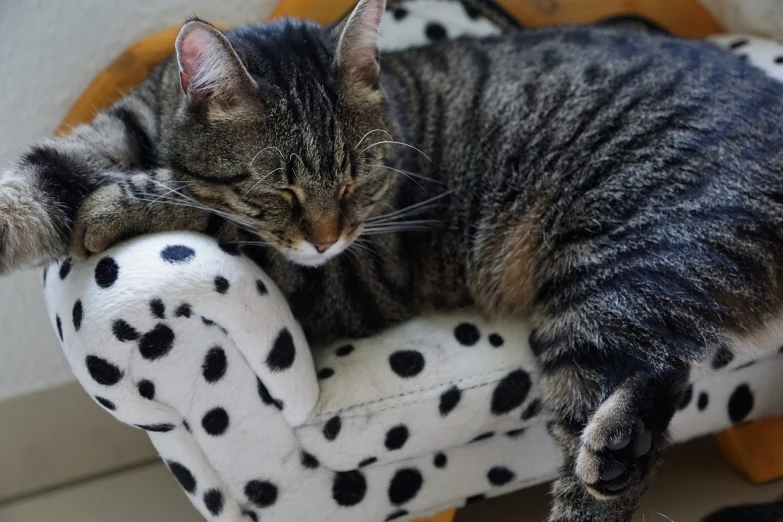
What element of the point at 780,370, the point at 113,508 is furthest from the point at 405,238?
the point at 113,508

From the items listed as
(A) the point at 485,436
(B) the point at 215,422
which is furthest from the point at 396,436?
(B) the point at 215,422

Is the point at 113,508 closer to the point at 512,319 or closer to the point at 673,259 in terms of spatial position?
the point at 512,319

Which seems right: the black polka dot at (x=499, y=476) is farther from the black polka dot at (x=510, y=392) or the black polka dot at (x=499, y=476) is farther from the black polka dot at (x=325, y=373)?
the black polka dot at (x=325, y=373)

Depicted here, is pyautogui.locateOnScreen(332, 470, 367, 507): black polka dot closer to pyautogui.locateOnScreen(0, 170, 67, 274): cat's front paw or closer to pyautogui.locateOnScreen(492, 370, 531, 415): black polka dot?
pyautogui.locateOnScreen(492, 370, 531, 415): black polka dot

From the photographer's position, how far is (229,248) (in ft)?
3.41

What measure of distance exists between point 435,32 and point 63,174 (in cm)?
92

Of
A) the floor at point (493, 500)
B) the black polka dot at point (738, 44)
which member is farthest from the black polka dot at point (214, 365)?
the black polka dot at point (738, 44)

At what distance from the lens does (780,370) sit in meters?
1.23

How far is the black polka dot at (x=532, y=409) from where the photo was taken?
1109mm

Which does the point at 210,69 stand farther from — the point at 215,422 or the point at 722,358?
the point at 722,358

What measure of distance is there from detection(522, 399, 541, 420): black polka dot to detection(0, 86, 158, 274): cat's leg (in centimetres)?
73

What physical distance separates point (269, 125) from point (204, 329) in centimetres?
32

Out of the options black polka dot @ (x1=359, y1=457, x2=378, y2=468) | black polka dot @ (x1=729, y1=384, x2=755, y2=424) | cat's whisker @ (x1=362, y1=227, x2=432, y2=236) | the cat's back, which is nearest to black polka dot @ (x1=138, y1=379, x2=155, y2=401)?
black polka dot @ (x1=359, y1=457, x2=378, y2=468)

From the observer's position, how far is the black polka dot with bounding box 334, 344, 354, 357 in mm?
1145
